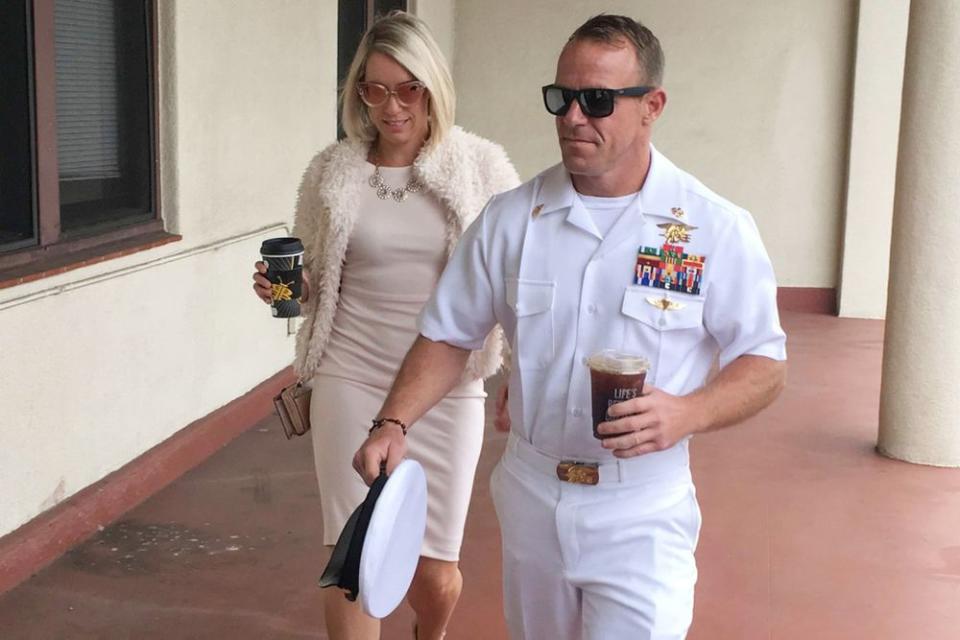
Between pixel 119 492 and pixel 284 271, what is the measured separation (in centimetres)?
224

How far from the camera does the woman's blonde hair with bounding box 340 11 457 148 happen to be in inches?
140

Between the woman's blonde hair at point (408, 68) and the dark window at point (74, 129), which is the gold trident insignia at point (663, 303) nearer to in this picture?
the woman's blonde hair at point (408, 68)

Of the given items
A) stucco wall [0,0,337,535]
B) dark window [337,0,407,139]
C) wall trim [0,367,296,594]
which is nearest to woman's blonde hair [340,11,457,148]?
stucco wall [0,0,337,535]

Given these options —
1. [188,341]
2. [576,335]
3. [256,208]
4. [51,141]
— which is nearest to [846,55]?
[256,208]

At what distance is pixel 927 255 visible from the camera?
661 cm

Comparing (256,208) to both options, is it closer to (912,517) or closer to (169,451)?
(169,451)

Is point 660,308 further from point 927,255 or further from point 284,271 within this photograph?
point 927,255

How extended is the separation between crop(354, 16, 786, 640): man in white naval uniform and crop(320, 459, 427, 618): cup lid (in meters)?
0.12

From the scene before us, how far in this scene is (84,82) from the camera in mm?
5492

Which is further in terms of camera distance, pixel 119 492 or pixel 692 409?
pixel 119 492

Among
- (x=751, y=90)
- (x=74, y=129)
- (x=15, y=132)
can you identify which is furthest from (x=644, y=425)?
(x=751, y=90)

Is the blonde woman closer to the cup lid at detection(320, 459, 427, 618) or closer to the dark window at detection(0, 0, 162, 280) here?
the cup lid at detection(320, 459, 427, 618)

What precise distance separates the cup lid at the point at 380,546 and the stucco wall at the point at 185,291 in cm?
257

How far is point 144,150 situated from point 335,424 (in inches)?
106
